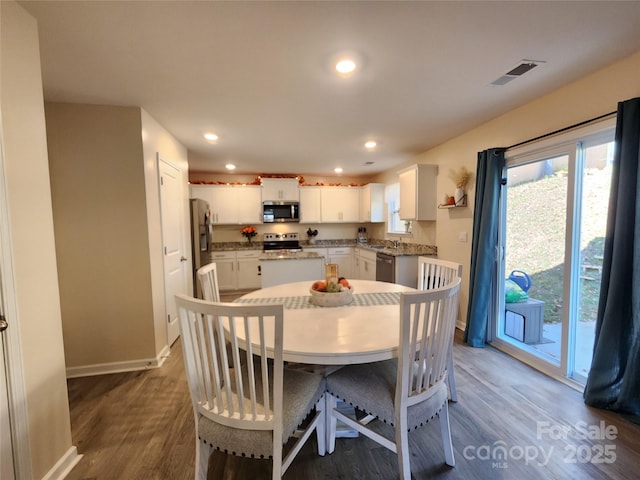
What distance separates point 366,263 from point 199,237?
284 centimetres

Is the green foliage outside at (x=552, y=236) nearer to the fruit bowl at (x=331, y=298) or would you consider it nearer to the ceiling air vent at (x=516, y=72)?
the ceiling air vent at (x=516, y=72)

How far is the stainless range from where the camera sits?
18.9 feet

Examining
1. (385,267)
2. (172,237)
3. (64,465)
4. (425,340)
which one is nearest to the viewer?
(425,340)

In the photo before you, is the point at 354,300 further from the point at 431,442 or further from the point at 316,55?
the point at 316,55

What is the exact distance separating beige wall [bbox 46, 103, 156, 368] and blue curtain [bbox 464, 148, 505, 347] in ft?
10.4

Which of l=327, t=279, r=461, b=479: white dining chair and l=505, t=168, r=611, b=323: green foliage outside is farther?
l=505, t=168, r=611, b=323: green foliage outside

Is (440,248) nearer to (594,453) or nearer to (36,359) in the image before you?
(594,453)

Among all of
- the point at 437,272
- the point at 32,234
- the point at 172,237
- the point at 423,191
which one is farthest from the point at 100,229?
the point at 423,191

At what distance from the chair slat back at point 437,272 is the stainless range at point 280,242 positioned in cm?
349

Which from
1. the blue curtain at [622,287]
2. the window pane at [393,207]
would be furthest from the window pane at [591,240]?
the window pane at [393,207]

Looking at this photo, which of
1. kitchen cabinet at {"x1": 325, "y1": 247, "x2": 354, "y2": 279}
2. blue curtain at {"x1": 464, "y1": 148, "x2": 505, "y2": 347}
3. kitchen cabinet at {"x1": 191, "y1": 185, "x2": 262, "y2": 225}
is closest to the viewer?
blue curtain at {"x1": 464, "y1": 148, "x2": 505, "y2": 347}

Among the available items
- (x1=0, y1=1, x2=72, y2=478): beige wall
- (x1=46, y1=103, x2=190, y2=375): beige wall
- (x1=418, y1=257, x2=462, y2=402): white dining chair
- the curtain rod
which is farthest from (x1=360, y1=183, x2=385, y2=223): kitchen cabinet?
(x1=0, y1=1, x2=72, y2=478): beige wall

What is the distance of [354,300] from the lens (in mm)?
1989

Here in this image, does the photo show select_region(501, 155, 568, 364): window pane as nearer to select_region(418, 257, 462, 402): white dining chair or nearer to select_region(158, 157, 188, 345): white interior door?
select_region(418, 257, 462, 402): white dining chair
